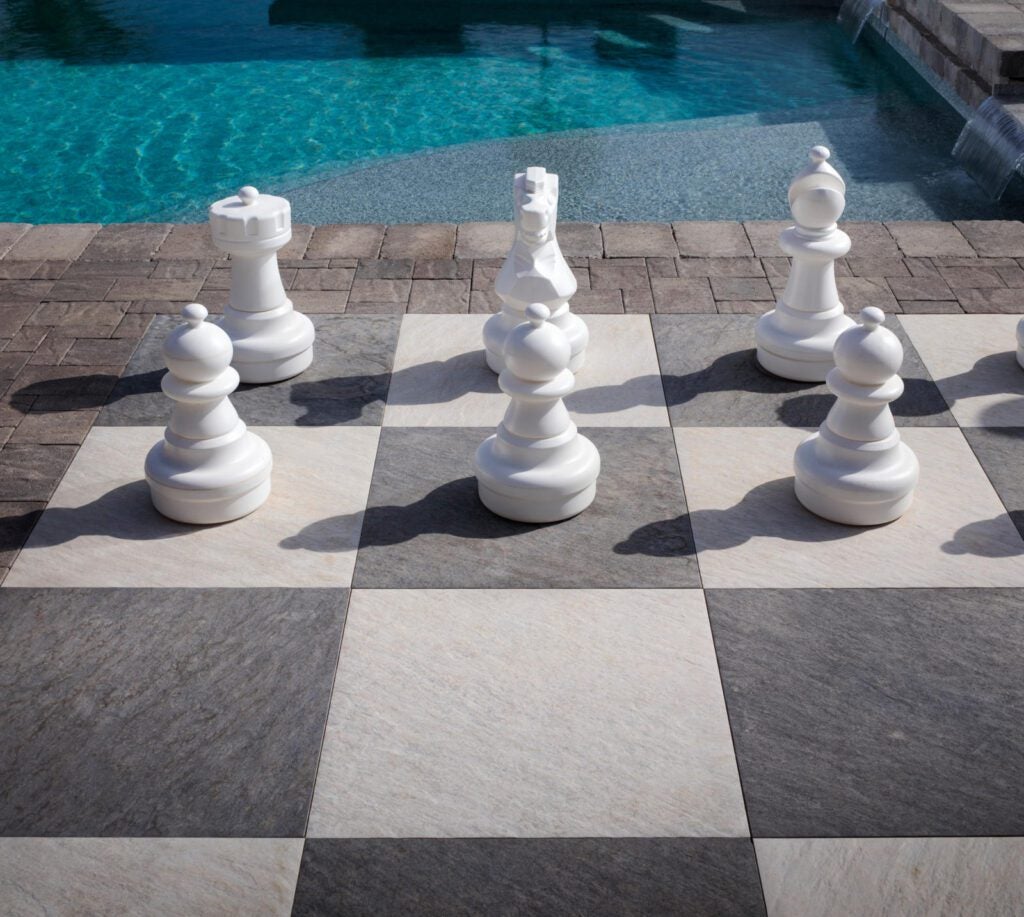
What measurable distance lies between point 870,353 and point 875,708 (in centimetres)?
73

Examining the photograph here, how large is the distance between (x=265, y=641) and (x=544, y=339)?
2.66 ft

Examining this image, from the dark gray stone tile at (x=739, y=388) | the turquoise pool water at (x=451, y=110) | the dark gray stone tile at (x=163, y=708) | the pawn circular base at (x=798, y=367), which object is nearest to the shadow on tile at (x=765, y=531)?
the dark gray stone tile at (x=739, y=388)

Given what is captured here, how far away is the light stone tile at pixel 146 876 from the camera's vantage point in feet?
5.16

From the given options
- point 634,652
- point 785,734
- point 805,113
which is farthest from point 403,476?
point 805,113

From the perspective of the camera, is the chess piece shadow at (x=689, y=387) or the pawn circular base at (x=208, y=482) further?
the chess piece shadow at (x=689, y=387)

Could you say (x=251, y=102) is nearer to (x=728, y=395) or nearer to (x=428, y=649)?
(x=728, y=395)

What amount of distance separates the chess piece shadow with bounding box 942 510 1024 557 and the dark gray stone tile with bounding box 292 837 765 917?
940 millimetres

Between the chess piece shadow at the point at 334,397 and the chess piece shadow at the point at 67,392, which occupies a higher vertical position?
the chess piece shadow at the point at 334,397

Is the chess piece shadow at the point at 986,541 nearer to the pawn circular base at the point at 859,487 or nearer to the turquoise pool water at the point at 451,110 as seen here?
the pawn circular base at the point at 859,487

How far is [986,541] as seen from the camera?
2.30m

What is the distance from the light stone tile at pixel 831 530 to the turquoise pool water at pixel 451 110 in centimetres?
243

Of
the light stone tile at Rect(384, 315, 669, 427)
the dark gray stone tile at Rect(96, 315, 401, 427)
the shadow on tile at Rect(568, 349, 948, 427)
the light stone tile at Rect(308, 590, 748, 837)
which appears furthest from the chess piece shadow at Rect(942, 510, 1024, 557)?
the dark gray stone tile at Rect(96, 315, 401, 427)

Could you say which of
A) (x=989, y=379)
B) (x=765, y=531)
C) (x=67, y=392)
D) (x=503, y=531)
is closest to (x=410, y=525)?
(x=503, y=531)

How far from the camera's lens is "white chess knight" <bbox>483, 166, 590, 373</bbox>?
8.86 ft
